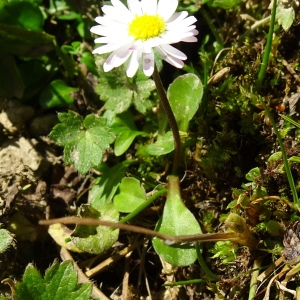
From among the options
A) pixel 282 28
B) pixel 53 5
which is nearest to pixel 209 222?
pixel 282 28

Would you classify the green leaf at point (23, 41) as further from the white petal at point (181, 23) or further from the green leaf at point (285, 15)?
the green leaf at point (285, 15)

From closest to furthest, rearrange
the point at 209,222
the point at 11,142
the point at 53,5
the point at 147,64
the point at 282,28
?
the point at 147,64 < the point at 209,222 < the point at 282,28 < the point at 11,142 < the point at 53,5

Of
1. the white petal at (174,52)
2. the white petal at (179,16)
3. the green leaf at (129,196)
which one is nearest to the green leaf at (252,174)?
the green leaf at (129,196)

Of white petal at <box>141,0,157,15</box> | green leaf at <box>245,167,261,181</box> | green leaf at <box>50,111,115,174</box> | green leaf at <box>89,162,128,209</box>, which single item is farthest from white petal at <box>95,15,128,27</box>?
green leaf at <box>245,167,261,181</box>

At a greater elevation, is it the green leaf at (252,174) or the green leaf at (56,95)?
the green leaf at (56,95)

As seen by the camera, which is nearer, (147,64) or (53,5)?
(147,64)

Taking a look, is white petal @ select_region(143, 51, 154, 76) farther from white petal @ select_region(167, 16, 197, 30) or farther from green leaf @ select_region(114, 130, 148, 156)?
green leaf @ select_region(114, 130, 148, 156)

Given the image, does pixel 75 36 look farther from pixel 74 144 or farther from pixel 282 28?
pixel 282 28
